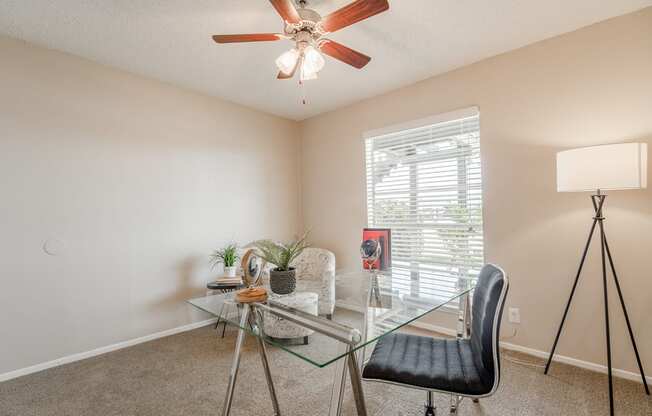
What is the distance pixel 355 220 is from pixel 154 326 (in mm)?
2337

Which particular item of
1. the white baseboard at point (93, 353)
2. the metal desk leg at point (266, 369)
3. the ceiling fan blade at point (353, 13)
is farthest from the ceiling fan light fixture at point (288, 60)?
the white baseboard at point (93, 353)

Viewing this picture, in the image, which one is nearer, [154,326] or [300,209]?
[154,326]

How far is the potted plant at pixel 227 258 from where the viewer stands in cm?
330

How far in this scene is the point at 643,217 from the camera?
6.81 feet

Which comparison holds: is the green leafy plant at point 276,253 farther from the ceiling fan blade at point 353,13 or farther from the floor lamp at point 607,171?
the floor lamp at point 607,171

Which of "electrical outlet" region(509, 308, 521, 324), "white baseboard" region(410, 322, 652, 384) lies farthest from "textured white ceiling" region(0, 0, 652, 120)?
"white baseboard" region(410, 322, 652, 384)

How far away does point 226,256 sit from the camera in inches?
130

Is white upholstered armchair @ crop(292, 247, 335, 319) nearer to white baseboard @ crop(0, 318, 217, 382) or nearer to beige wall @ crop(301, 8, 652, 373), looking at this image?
white baseboard @ crop(0, 318, 217, 382)

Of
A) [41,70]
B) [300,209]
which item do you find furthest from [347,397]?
[41,70]

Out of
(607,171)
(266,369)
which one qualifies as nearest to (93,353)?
(266,369)

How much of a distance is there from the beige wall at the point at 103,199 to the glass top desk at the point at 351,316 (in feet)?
5.18

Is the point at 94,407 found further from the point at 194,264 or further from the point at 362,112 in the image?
the point at 362,112

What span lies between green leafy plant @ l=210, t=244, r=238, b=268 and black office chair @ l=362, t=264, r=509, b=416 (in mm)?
2102

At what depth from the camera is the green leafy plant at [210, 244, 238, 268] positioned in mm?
3297
